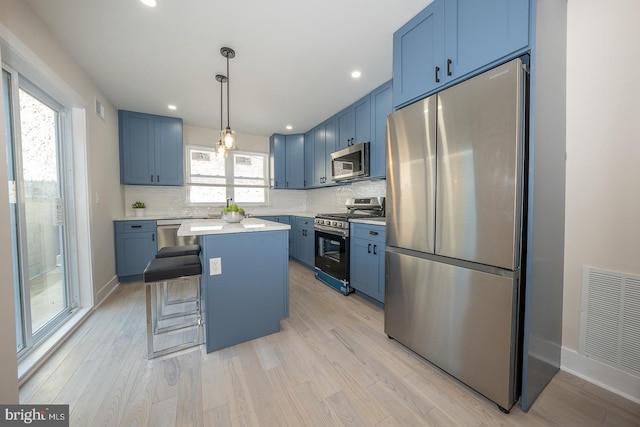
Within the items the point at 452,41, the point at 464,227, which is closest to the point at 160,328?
the point at 464,227

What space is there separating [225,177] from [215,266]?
3.24 meters

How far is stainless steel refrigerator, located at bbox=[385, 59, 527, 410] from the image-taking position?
4.03 ft

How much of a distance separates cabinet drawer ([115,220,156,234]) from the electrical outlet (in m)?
2.35

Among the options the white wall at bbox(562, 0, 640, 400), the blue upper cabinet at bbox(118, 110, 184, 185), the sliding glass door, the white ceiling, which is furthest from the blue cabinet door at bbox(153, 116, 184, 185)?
the white wall at bbox(562, 0, 640, 400)

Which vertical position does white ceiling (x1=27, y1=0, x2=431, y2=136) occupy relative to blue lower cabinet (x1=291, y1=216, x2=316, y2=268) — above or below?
above

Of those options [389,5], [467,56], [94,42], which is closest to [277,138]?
[94,42]

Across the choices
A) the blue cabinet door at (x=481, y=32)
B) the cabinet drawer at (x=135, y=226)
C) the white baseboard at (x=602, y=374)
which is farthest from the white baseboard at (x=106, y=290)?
the white baseboard at (x=602, y=374)

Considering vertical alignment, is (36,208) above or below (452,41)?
below

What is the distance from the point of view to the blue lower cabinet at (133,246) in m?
3.23

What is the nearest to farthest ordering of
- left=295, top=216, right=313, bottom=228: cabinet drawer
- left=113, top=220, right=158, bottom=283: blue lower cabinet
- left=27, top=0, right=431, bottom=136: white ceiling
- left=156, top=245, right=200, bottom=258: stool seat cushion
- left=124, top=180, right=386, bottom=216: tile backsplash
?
left=27, top=0, right=431, bottom=136: white ceiling → left=156, top=245, right=200, bottom=258: stool seat cushion → left=113, top=220, right=158, bottom=283: blue lower cabinet → left=124, top=180, right=386, bottom=216: tile backsplash → left=295, top=216, right=313, bottom=228: cabinet drawer

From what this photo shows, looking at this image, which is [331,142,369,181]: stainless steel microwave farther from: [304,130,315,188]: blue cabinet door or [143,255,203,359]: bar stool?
[143,255,203,359]: bar stool

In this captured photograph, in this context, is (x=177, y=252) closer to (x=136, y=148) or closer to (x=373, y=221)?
(x=373, y=221)

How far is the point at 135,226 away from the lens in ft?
10.9

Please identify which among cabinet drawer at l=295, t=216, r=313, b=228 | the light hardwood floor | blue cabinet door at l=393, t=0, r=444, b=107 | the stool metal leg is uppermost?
blue cabinet door at l=393, t=0, r=444, b=107
